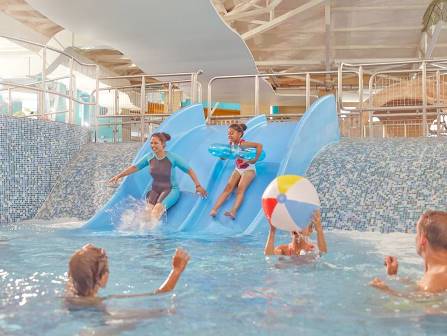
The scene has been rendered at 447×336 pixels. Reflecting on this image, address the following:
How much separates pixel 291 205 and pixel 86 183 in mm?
4512

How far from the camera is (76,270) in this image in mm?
2422

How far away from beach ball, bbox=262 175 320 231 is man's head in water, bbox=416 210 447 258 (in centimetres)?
105

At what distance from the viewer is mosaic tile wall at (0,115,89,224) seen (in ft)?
23.3

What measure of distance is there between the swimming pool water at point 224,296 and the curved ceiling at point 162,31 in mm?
6844

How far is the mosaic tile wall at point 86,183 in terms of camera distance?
23.8 ft

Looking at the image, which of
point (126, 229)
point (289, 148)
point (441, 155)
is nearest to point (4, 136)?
point (126, 229)

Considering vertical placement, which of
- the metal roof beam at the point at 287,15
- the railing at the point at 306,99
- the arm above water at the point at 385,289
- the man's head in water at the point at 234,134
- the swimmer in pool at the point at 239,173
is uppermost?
the metal roof beam at the point at 287,15

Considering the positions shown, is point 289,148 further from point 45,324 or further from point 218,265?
point 45,324

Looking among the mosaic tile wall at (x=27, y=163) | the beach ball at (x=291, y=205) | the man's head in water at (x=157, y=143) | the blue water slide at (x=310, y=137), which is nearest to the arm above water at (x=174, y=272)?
the beach ball at (x=291, y=205)

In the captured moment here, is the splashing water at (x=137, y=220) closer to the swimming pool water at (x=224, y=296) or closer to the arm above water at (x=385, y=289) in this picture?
the swimming pool water at (x=224, y=296)

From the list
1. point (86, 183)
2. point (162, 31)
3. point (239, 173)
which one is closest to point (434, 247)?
point (239, 173)

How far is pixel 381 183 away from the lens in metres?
6.07

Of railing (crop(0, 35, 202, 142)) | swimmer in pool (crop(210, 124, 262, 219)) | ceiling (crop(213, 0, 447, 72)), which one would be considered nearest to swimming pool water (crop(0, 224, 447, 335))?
swimmer in pool (crop(210, 124, 262, 219))

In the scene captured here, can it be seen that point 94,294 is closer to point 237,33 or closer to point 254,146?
point 254,146
